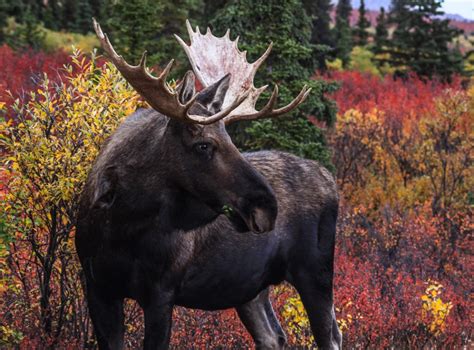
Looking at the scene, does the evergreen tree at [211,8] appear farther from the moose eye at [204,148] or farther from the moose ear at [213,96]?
the moose eye at [204,148]

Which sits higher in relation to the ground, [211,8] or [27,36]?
[211,8]

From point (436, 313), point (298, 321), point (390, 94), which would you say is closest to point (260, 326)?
point (298, 321)

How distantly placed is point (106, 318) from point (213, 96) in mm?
1345

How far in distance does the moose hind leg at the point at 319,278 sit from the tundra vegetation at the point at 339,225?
1279mm

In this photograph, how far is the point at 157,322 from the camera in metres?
4.08

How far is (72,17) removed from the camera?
3959 cm

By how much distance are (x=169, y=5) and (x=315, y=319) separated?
1704 cm

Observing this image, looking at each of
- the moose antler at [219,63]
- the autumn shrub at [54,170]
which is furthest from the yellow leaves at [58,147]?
the moose antler at [219,63]

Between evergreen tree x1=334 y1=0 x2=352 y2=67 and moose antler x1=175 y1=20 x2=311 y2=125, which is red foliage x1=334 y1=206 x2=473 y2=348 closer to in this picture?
moose antler x1=175 y1=20 x2=311 y2=125

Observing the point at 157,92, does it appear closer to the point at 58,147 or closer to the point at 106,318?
the point at 106,318

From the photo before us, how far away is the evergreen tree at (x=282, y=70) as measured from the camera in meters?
10.3

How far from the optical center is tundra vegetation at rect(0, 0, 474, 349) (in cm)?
528

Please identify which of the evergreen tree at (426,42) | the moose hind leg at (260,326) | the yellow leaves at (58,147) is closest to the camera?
the yellow leaves at (58,147)

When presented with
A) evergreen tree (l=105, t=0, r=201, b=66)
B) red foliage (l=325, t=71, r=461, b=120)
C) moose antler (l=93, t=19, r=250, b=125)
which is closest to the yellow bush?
evergreen tree (l=105, t=0, r=201, b=66)
